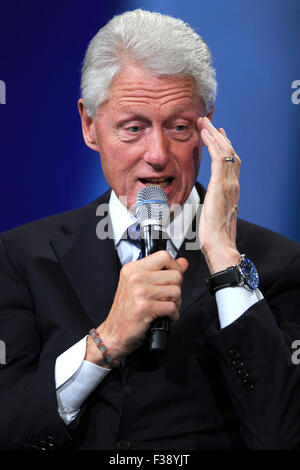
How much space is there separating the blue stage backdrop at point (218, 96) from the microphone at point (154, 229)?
2.89 ft

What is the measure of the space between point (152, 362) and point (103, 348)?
0.61ft

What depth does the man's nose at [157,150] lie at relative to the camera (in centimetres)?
166

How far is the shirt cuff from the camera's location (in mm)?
1500

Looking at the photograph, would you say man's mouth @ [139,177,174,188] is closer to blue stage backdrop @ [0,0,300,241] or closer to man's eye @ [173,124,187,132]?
man's eye @ [173,124,187,132]

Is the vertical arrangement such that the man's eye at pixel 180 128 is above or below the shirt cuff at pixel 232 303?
above

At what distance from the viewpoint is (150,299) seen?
1355mm

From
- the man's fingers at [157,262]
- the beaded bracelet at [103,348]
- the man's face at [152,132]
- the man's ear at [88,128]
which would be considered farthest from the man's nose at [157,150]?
the beaded bracelet at [103,348]

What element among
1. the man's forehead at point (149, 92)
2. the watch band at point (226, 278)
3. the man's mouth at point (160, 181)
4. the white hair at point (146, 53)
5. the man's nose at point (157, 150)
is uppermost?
the white hair at point (146, 53)

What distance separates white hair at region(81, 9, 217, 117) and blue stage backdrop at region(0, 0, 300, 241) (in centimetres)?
50

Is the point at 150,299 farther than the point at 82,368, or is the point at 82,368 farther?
the point at 82,368

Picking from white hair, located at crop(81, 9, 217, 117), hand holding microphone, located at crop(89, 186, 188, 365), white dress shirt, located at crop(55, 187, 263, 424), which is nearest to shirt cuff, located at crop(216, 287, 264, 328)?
white dress shirt, located at crop(55, 187, 263, 424)

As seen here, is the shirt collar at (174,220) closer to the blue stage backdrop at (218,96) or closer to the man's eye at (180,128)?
the man's eye at (180,128)

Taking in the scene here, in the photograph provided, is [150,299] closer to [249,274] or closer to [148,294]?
[148,294]

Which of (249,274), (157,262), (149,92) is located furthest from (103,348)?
(149,92)
